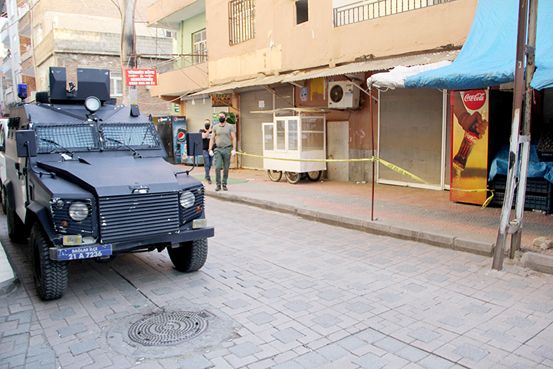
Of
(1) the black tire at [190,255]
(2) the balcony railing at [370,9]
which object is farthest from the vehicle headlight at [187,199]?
(2) the balcony railing at [370,9]

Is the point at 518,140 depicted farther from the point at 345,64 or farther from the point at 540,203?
the point at 345,64

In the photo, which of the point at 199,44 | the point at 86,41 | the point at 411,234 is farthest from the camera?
the point at 86,41

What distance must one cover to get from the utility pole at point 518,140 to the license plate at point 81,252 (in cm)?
464

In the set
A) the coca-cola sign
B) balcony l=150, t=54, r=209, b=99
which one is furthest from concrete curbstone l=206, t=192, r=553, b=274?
balcony l=150, t=54, r=209, b=99

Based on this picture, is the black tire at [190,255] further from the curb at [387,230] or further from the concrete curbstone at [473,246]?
the concrete curbstone at [473,246]

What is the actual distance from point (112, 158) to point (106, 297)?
6.07 ft

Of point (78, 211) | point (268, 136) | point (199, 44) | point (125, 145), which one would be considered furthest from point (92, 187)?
point (199, 44)

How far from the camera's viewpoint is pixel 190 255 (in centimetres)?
586

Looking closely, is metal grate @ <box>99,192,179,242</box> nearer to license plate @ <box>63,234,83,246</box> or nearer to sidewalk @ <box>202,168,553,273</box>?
license plate @ <box>63,234,83,246</box>

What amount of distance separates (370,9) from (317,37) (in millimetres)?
1642

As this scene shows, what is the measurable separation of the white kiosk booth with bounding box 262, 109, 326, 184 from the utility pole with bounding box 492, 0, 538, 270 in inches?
296

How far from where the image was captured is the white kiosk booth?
13.6 m

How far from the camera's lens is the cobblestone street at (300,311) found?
381cm

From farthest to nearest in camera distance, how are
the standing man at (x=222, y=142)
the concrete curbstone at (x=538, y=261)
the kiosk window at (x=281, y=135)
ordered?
the kiosk window at (x=281, y=135) → the standing man at (x=222, y=142) → the concrete curbstone at (x=538, y=261)
